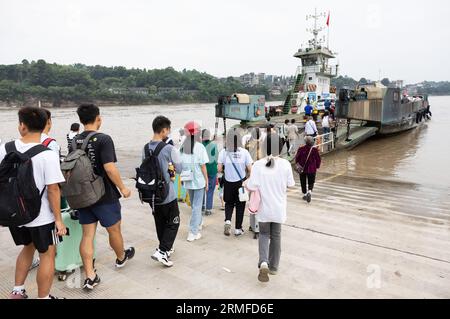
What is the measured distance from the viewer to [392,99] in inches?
695

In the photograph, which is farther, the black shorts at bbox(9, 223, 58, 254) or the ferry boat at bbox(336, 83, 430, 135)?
the ferry boat at bbox(336, 83, 430, 135)

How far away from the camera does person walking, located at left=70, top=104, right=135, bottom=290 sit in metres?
2.94

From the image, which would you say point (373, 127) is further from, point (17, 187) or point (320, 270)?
point (17, 187)

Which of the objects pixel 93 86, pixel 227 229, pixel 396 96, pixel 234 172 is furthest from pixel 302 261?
pixel 93 86

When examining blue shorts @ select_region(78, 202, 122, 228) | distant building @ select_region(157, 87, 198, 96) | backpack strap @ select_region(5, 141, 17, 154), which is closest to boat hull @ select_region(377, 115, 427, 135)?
blue shorts @ select_region(78, 202, 122, 228)

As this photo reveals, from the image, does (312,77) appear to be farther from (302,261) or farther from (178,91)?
(178,91)

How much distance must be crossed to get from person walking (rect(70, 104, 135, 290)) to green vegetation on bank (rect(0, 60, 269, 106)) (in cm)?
6175

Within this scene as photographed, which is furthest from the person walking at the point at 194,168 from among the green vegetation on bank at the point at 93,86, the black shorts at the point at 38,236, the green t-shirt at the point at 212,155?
the green vegetation on bank at the point at 93,86

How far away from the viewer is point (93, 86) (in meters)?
70.2

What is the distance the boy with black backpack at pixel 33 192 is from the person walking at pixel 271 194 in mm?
1793

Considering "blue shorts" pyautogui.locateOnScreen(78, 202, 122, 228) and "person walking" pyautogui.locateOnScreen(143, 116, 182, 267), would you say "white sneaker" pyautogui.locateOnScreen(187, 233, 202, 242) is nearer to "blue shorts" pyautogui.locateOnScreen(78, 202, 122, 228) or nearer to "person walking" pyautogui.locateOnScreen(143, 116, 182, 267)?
"person walking" pyautogui.locateOnScreen(143, 116, 182, 267)

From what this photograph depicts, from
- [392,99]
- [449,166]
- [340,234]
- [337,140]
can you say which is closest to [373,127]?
[392,99]
